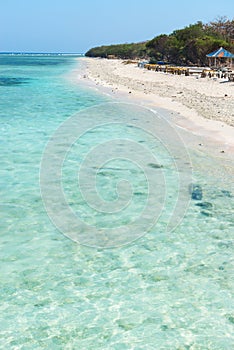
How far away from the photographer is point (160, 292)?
5.18 metres

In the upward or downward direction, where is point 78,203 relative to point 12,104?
downward

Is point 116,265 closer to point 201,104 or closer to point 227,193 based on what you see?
point 227,193

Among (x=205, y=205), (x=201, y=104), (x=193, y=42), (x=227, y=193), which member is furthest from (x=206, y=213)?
(x=193, y=42)

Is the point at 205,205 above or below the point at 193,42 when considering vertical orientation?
below

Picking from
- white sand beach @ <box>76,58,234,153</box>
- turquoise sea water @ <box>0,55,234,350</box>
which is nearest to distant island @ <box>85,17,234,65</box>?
white sand beach @ <box>76,58,234,153</box>

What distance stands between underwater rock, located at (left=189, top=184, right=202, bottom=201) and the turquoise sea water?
107mm

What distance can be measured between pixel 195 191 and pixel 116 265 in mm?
3532

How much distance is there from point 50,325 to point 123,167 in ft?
21.3

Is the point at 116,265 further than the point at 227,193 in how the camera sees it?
No

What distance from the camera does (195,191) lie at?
8.84m

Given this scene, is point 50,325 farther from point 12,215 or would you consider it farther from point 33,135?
point 33,135

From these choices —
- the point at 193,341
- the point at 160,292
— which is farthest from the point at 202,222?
the point at 193,341

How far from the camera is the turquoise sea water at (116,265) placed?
4.50 metres

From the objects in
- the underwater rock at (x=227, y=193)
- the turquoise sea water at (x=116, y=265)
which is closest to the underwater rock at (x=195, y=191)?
the turquoise sea water at (x=116, y=265)
